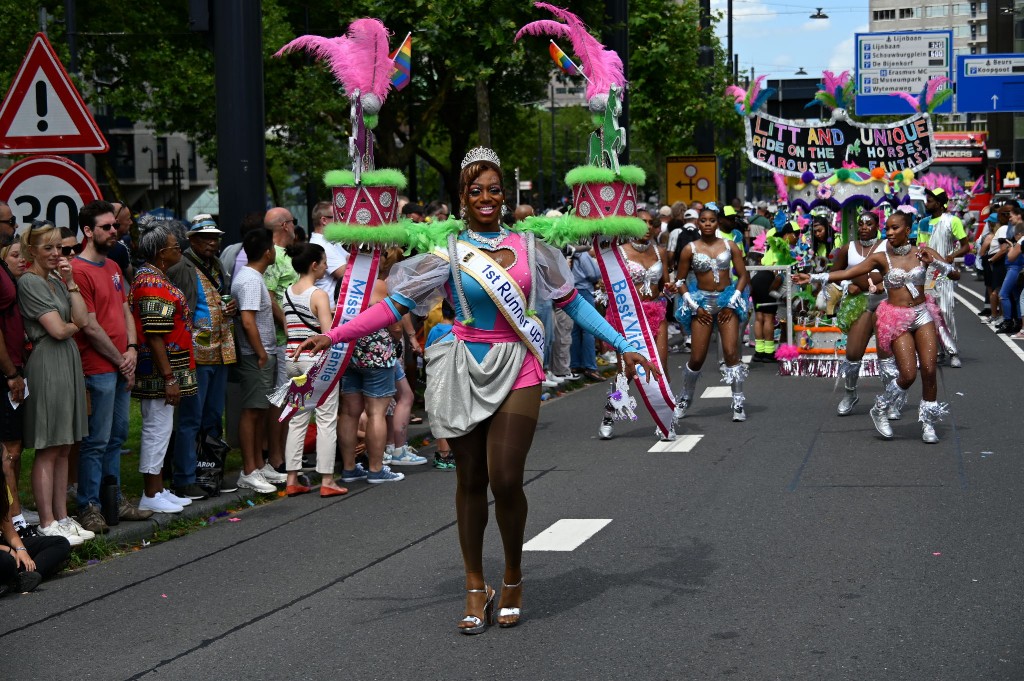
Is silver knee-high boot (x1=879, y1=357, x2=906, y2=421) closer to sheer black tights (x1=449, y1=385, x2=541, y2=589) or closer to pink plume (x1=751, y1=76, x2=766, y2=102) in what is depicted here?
sheer black tights (x1=449, y1=385, x2=541, y2=589)

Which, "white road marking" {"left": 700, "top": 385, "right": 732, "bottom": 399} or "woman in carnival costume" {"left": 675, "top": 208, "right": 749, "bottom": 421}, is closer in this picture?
"woman in carnival costume" {"left": 675, "top": 208, "right": 749, "bottom": 421}

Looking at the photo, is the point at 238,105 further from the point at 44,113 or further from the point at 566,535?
the point at 566,535

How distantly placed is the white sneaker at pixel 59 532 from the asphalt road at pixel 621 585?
0.26 m

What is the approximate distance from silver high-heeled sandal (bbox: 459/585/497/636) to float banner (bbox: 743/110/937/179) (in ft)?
45.9

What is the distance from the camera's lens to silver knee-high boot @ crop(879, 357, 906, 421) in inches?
482

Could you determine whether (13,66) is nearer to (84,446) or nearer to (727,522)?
(84,446)

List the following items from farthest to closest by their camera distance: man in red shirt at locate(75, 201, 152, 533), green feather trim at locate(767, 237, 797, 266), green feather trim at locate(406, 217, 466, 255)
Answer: green feather trim at locate(767, 237, 797, 266)
man in red shirt at locate(75, 201, 152, 533)
green feather trim at locate(406, 217, 466, 255)

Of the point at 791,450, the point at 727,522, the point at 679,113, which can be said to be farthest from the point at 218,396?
the point at 679,113

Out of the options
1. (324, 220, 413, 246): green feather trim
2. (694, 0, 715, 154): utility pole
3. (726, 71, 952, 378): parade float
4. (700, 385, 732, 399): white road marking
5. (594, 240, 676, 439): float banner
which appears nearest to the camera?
(324, 220, 413, 246): green feather trim

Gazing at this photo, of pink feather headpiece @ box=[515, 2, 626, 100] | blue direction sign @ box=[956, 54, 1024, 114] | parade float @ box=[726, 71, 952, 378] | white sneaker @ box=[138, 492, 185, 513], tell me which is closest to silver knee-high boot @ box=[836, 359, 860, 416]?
parade float @ box=[726, 71, 952, 378]

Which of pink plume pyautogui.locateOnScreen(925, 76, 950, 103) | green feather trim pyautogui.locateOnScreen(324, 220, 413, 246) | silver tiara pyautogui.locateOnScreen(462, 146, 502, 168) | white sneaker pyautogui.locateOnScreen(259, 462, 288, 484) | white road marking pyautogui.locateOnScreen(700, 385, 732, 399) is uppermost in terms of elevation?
pink plume pyautogui.locateOnScreen(925, 76, 950, 103)

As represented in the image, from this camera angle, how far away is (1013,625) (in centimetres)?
630

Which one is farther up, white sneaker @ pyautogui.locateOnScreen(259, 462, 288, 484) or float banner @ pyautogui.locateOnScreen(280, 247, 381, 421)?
float banner @ pyautogui.locateOnScreen(280, 247, 381, 421)

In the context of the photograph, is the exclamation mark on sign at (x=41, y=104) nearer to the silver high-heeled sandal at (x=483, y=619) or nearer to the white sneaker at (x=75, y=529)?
the white sneaker at (x=75, y=529)
